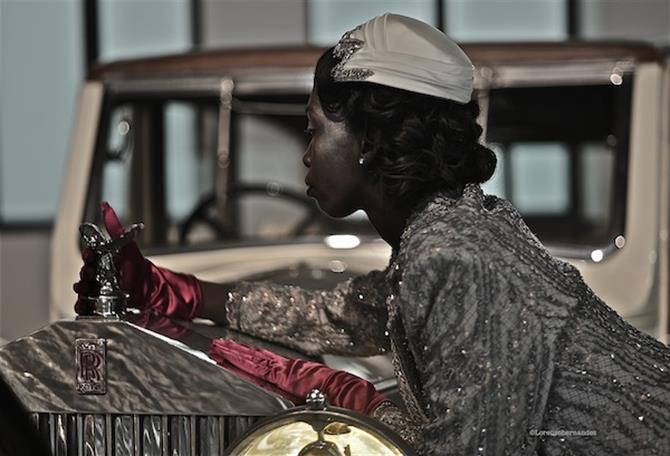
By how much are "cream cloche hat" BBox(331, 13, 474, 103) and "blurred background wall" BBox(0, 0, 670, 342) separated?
7267 mm

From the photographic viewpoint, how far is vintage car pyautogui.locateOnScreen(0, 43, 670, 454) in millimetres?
3225

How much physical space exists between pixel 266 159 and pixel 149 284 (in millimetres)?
1731

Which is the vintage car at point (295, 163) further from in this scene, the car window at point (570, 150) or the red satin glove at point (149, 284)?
the red satin glove at point (149, 284)

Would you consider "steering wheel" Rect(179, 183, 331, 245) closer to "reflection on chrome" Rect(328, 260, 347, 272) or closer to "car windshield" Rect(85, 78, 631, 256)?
"car windshield" Rect(85, 78, 631, 256)

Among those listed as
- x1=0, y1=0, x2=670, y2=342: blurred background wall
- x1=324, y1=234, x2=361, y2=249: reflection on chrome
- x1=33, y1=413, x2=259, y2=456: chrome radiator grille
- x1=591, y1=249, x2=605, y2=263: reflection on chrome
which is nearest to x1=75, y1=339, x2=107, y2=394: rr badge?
x1=33, y1=413, x2=259, y2=456: chrome radiator grille

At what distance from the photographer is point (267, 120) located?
3662 mm

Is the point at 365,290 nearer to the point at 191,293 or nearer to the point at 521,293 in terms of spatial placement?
the point at 191,293

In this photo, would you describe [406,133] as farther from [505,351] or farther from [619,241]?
[619,241]

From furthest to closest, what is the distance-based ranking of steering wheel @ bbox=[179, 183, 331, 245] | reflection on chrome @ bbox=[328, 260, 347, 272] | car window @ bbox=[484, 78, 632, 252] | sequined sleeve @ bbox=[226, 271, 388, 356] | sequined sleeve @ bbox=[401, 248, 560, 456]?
steering wheel @ bbox=[179, 183, 331, 245]
car window @ bbox=[484, 78, 632, 252]
reflection on chrome @ bbox=[328, 260, 347, 272]
sequined sleeve @ bbox=[226, 271, 388, 356]
sequined sleeve @ bbox=[401, 248, 560, 456]

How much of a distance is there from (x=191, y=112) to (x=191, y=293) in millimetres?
1660

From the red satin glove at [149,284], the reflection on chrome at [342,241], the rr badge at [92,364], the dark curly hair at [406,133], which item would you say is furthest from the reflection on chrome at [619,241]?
the rr badge at [92,364]

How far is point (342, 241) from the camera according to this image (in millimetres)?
3289

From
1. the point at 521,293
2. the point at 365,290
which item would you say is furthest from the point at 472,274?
the point at 365,290

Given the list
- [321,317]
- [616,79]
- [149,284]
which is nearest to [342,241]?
[616,79]
